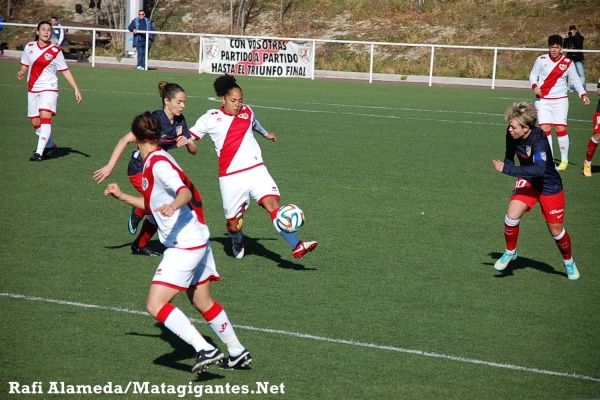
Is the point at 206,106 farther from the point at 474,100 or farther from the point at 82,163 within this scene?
the point at 474,100

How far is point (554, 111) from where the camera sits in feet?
44.4

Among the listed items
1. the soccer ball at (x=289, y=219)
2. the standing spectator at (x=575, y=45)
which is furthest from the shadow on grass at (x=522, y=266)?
the standing spectator at (x=575, y=45)

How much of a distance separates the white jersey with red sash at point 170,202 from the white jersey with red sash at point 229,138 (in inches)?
104

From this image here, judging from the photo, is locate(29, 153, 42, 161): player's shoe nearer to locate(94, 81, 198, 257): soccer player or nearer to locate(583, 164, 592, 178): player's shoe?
locate(94, 81, 198, 257): soccer player

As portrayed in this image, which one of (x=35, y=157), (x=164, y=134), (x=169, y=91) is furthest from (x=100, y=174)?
(x=35, y=157)

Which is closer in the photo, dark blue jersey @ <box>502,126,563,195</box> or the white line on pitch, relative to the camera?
the white line on pitch

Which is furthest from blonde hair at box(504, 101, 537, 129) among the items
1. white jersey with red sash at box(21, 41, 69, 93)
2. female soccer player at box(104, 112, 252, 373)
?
white jersey with red sash at box(21, 41, 69, 93)

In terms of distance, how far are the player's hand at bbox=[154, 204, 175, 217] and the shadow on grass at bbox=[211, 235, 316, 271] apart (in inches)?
123

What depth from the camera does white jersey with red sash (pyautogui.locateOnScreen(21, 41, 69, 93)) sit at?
1245 centimetres

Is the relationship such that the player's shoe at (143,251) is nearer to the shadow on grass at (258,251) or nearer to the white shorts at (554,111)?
the shadow on grass at (258,251)

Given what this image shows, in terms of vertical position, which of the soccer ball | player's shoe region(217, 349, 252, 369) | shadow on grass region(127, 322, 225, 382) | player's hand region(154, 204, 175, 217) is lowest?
shadow on grass region(127, 322, 225, 382)

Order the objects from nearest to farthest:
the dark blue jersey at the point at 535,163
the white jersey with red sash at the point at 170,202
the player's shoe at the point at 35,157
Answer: the white jersey with red sash at the point at 170,202 < the dark blue jersey at the point at 535,163 < the player's shoe at the point at 35,157

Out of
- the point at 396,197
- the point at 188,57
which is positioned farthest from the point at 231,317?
the point at 188,57

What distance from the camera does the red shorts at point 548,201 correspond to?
23.5ft
